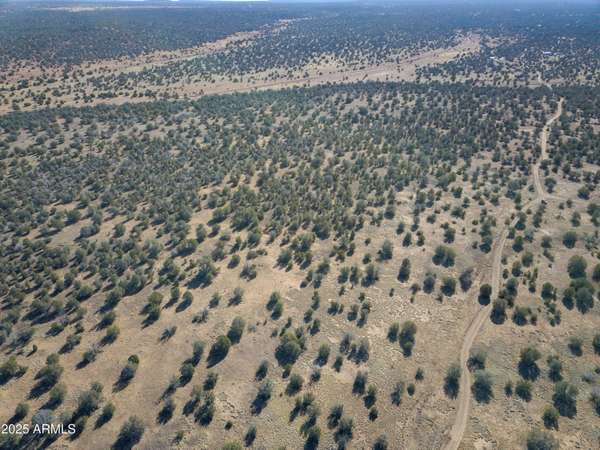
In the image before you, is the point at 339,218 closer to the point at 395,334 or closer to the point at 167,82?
the point at 395,334

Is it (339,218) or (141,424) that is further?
(339,218)

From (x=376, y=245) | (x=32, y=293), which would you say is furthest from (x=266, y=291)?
(x=32, y=293)

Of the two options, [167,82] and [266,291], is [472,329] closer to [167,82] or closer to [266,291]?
[266,291]

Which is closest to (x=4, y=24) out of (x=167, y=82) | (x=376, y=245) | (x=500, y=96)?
(x=167, y=82)

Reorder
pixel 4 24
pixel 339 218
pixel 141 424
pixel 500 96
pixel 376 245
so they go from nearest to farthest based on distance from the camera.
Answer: pixel 141 424
pixel 376 245
pixel 339 218
pixel 500 96
pixel 4 24

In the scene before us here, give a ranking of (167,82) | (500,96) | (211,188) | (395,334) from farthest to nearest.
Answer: (167,82), (500,96), (211,188), (395,334)

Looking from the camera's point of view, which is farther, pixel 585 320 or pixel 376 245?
pixel 376 245

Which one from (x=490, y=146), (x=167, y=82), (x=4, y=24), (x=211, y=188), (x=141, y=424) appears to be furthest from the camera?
(x=4, y=24)

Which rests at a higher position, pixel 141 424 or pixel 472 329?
pixel 141 424

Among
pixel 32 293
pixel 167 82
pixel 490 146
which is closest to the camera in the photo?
pixel 32 293
